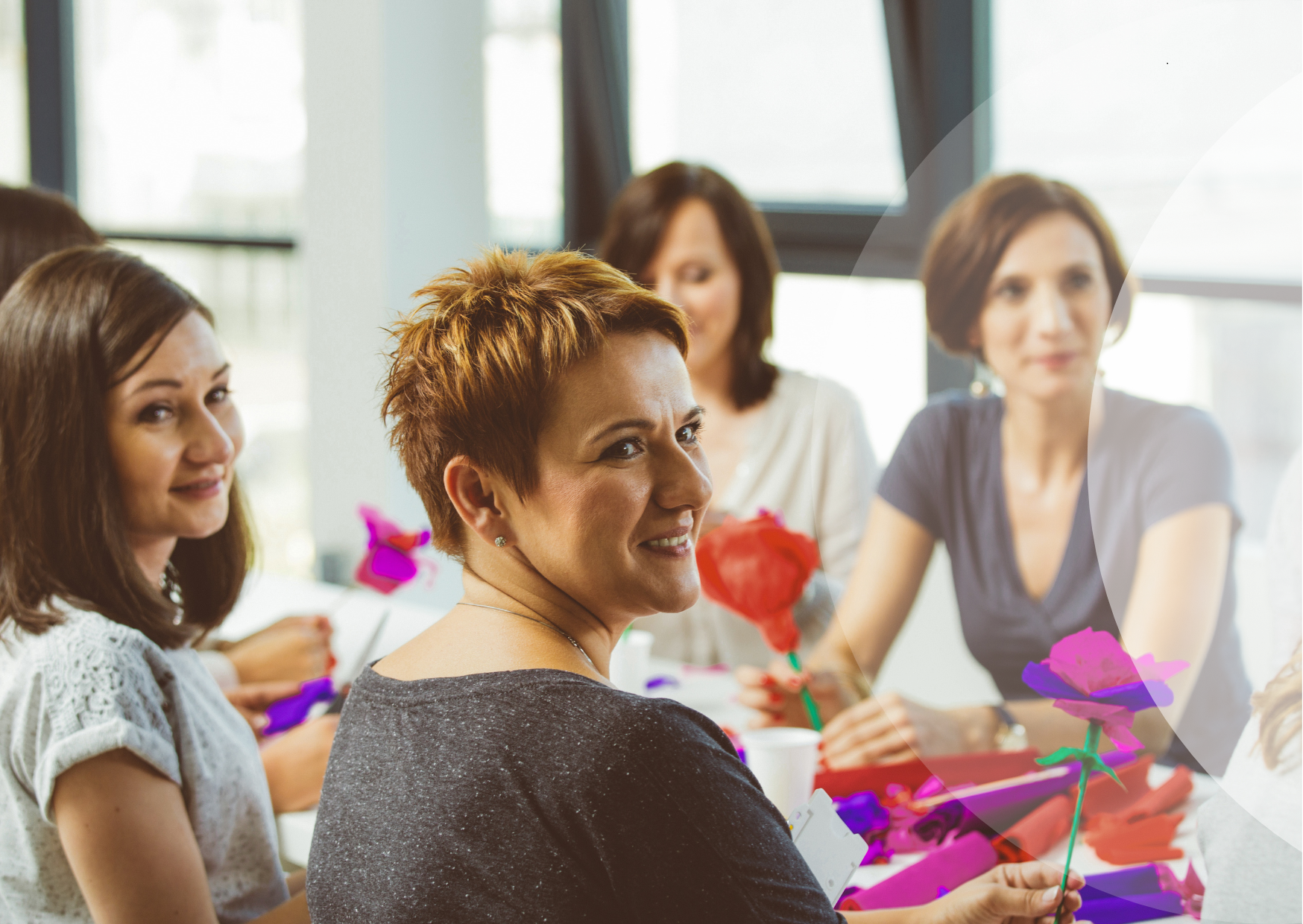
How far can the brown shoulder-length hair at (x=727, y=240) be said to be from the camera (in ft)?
7.36

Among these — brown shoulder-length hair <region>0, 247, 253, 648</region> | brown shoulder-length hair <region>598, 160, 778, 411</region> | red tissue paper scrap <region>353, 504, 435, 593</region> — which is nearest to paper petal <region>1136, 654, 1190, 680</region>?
brown shoulder-length hair <region>0, 247, 253, 648</region>

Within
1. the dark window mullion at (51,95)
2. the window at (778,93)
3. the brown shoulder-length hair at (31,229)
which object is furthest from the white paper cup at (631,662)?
the dark window mullion at (51,95)

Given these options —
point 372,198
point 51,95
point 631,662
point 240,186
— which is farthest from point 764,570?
point 51,95

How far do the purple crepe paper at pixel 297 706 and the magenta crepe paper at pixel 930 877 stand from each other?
888 mm

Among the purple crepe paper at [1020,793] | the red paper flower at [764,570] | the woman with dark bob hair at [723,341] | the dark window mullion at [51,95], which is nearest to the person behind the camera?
the purple crepe paper at [1020,793]

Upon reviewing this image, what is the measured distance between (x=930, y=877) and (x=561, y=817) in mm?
530

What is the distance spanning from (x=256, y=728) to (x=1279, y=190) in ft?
4.76

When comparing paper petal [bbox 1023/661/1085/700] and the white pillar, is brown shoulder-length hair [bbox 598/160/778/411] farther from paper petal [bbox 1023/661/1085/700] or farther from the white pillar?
paper petal [bbox 1023/661/1085/700]

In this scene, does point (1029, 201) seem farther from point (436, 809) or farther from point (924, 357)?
point (436, 809)

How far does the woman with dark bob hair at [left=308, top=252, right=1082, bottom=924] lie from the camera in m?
0.72

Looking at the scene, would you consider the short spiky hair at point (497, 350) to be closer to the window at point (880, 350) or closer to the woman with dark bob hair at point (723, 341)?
the window at point (880, 350)

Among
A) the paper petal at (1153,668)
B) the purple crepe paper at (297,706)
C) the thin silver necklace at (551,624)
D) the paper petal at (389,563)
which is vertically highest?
the thin silver necklace at (551,624)

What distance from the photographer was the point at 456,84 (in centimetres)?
299

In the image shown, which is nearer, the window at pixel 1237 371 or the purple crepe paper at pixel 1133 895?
the window at pixel 1237 371
